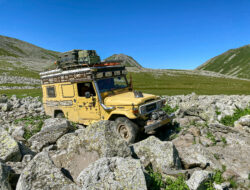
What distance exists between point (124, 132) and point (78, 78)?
3634mm

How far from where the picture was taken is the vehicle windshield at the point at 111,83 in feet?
31.4

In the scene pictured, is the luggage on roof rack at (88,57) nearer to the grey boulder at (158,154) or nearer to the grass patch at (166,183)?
the grey boulder at (158,154)

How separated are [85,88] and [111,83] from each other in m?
1.36

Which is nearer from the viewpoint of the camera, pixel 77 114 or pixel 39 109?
pixel 77 114

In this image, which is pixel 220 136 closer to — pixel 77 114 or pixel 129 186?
pixel 129 186

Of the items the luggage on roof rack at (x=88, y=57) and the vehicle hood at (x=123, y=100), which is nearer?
the vehicle hood at (x=123, y=100)

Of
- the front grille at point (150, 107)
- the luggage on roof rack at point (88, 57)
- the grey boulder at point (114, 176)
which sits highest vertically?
the luggage on roof rack at point (88, 57)

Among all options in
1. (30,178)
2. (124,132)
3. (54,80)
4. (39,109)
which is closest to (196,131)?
(124,132)

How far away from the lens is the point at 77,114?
10.2m

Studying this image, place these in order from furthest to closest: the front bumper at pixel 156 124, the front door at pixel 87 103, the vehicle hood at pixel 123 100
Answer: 1. the front door at pixel 87 103
2. the vehicle hood at pixel 123 100
3. the front bumper at pixel 156 124

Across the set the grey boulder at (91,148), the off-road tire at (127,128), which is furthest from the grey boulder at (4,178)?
the off-road tire at (127,128)

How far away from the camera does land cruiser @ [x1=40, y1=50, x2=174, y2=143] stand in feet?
27.5

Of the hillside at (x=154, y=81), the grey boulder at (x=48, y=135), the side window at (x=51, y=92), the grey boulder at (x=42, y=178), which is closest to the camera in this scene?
the grey boulder at (x=42, y=178)

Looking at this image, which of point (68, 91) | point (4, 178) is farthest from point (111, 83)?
point (4, 178)
